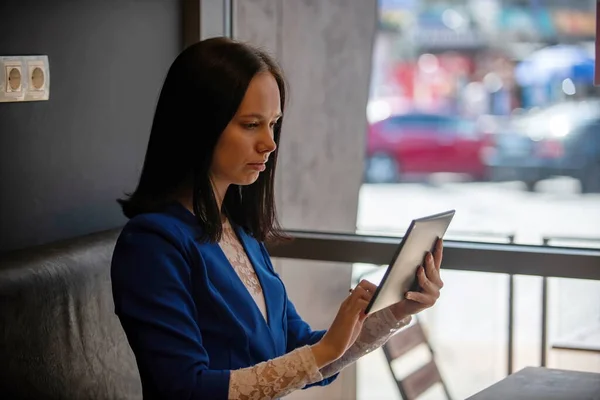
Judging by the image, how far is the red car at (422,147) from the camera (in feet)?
10.2

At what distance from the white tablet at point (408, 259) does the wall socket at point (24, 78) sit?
1078mm

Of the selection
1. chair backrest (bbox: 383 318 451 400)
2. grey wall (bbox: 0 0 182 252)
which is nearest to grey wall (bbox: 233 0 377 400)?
chair backrest (bbox: 383 318 451 400)

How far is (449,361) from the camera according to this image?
142 inches

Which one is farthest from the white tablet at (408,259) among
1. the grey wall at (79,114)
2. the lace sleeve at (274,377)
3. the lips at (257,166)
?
the grey wall at (79,114)

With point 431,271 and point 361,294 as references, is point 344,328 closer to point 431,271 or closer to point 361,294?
point 361,294

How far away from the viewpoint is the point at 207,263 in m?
1.71

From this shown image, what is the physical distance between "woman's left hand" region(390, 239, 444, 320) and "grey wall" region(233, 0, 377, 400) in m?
1.42

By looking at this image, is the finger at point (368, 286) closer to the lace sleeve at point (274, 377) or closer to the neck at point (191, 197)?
the lace sleeve at point (274, 377)

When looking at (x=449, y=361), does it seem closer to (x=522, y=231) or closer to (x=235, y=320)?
(x=522, y=231)

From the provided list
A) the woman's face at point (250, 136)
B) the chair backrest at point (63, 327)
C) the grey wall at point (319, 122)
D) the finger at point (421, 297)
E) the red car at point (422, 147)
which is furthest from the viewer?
the grey wall at point (319, 122)

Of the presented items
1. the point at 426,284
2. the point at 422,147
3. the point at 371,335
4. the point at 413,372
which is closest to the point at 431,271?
the point at 426,284

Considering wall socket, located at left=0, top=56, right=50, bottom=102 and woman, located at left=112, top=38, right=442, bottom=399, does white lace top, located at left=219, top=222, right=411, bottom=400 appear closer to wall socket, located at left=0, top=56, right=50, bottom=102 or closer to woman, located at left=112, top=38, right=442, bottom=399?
woman, located at left=112, top=38, right=442, bottom=399

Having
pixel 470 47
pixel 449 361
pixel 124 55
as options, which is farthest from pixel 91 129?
pixel 449 361

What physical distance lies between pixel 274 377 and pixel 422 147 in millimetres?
1785
